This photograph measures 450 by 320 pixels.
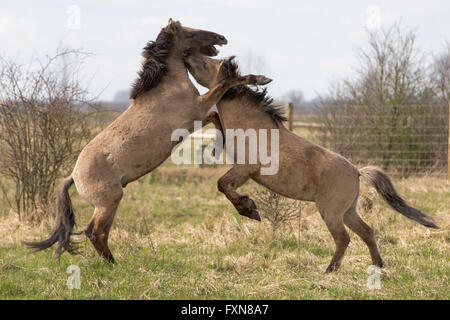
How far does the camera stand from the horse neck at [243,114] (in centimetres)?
584

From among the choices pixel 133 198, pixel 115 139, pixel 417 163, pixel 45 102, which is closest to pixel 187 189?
pixel 133 198

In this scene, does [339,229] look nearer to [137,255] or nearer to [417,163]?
[137,255]

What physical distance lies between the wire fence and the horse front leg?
26.3ft

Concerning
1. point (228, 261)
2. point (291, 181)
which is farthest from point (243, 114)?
point (228, 261)

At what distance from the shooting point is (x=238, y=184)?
5754 millimetres

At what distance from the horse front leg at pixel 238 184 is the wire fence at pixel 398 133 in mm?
8004

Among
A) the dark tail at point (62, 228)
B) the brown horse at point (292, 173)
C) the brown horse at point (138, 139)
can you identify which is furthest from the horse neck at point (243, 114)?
the dark tail at point (62, 228)

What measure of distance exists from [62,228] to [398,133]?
10.1 meters

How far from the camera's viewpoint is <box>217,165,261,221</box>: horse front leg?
221 inches

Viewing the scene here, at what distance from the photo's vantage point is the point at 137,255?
6.38 m

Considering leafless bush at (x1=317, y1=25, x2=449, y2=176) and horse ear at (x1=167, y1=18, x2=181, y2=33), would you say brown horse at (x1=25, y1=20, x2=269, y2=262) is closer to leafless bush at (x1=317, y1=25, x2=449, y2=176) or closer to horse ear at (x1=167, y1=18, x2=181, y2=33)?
horse ear at (x1=167, y1=18, x2=181, y2=33)

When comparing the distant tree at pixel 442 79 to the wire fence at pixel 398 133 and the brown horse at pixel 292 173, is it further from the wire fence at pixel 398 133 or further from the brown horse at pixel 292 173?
the brown horse at pixel 292 173


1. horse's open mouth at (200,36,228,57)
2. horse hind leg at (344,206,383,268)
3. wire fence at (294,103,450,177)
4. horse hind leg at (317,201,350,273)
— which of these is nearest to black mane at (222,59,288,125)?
horse's open mouth at (200,36,228,57)

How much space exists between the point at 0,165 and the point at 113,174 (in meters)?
4.33
